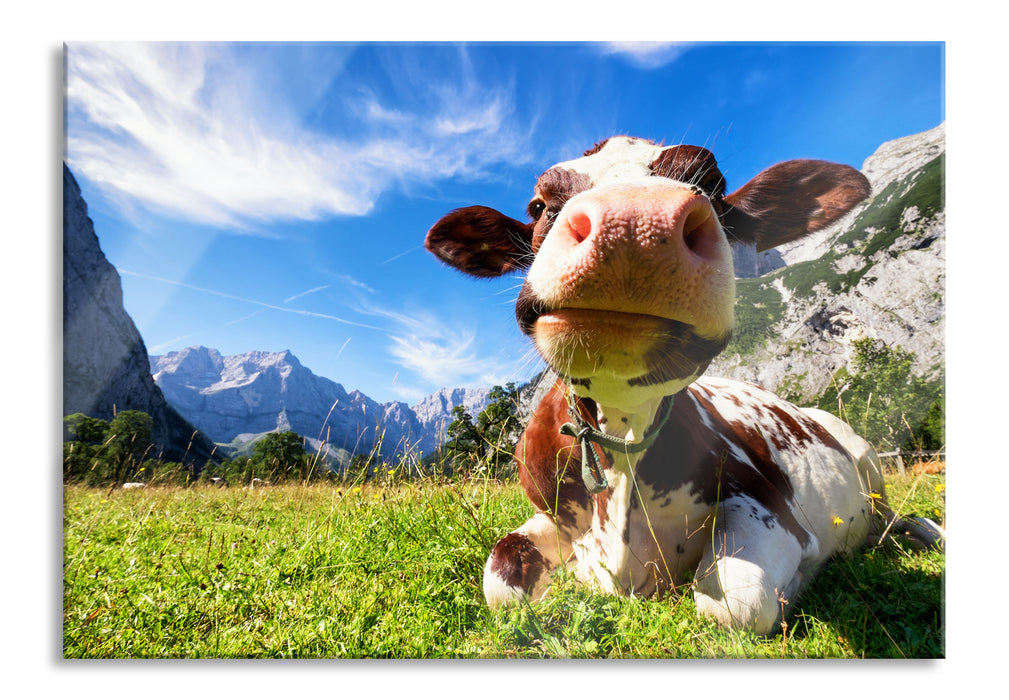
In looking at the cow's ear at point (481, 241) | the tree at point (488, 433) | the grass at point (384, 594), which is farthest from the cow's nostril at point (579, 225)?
the grass at point (384, 594)

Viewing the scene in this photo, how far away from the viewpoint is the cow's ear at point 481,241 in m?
2.28

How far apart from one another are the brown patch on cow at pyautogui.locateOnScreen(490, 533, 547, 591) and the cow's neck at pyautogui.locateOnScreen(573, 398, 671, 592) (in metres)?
0.18

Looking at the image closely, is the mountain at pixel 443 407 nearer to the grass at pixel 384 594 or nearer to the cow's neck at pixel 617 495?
the grass at pixel 384 594

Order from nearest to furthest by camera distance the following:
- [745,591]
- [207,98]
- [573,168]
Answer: [745,591], [573,168], [207,98]

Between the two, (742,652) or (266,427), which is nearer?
(742,652)

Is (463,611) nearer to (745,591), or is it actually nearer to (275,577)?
(275,577)

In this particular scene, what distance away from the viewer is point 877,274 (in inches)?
94.5

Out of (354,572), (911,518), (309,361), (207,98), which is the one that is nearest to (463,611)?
(354,572)

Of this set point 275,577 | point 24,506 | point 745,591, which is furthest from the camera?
point 24,506

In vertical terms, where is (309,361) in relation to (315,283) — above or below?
below

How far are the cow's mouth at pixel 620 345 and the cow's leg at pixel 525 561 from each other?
2.20 ft

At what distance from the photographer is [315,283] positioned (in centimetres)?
246
